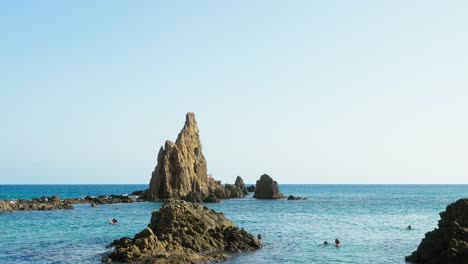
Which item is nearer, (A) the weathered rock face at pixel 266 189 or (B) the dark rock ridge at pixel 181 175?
(B) the dark rock ridge at pixel 181 175

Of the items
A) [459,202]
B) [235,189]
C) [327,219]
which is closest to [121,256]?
[459,202]

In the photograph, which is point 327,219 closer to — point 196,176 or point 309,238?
point 309,238

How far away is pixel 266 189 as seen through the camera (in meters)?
138

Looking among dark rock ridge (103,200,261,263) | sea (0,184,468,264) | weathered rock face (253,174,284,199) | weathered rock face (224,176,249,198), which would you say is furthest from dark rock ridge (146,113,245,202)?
dark rock ridge (103,200,261,263)

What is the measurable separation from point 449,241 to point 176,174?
8853 centimetres

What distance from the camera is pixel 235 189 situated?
147 meters

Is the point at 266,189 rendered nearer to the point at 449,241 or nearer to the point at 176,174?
the point at 176,174

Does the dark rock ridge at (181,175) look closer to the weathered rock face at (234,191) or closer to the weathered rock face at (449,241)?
the weathered rock face at (234,191)

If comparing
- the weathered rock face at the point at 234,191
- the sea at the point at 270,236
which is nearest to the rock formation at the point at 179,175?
the weathered rock face at the point at 234,191

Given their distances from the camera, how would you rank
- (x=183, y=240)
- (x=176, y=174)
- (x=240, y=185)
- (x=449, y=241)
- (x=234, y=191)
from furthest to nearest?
(x=240, y=185) → (x=234, y=191) → (x=176, y=174) → (x=183, y=240) → (x=449, y=241)

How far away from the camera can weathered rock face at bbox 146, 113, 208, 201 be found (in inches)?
4683

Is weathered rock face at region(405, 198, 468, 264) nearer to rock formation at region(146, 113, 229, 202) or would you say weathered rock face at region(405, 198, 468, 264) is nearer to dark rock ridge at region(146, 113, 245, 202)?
dark rock ridge at region(146, 113, 245, 202)

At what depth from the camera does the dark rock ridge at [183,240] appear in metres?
39.3

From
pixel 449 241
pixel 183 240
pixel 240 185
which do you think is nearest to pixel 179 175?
pixel 240 185
